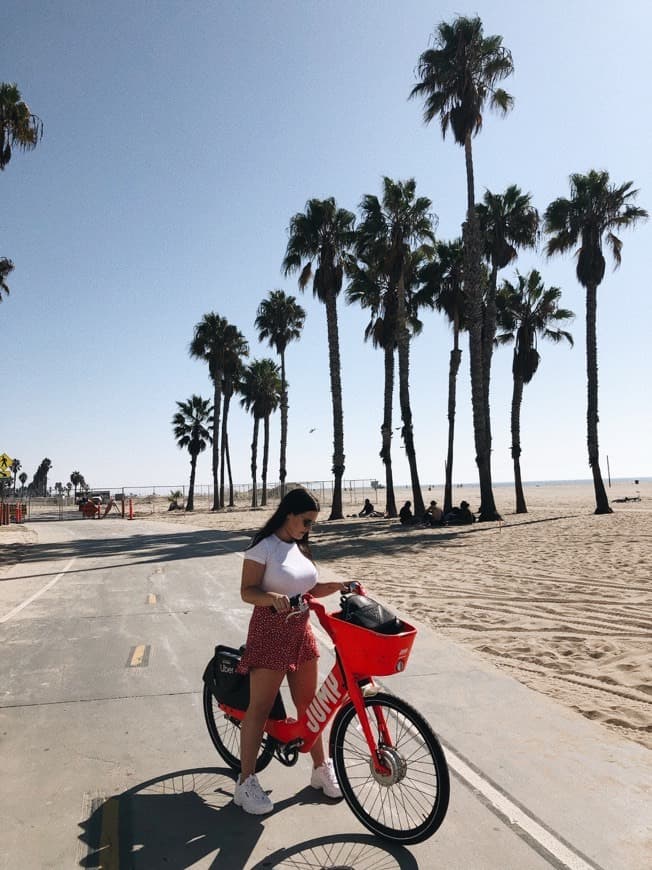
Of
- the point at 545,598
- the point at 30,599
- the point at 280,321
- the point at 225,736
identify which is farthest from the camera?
the point at 280,321

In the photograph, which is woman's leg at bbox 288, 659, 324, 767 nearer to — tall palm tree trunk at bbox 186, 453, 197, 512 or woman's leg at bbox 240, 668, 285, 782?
woman's leg at bbox 240, 668, 285, 782

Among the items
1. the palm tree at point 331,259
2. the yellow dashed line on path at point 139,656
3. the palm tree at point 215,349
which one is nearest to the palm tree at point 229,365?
the palm tree at point 215,349

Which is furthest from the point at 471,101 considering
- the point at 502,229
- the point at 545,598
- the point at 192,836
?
the point at 192,836

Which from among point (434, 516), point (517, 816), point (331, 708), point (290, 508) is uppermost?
point (290, 508)

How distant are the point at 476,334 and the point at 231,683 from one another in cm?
2698

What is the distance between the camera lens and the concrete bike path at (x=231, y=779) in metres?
3.37

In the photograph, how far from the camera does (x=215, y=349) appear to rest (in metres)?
58.0

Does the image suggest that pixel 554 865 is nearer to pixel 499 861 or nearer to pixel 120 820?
pixel 499 861

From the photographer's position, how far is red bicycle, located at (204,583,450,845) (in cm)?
329

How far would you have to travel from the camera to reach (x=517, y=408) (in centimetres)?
3606

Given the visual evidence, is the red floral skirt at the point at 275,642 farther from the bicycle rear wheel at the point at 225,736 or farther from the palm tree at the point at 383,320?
the palm tree at the point at 383,320

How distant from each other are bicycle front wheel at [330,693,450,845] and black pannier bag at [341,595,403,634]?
1.29ft

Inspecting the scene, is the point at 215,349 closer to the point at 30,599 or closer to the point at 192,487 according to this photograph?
the point at 192,487

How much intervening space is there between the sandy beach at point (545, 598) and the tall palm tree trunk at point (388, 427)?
14.2m
